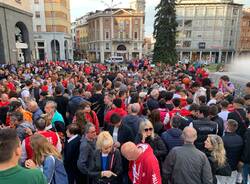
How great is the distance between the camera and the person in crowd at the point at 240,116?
551 centimetres

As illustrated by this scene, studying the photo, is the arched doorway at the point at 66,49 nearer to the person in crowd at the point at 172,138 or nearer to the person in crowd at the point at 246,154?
the person in crowd at the point at 172,138

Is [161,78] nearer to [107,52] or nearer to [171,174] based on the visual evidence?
[171,174]

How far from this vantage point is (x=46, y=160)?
10.7 ft

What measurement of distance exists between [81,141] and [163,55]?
86.0ft

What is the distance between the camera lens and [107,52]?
77188mm

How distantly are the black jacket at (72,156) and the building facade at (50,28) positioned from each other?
49.7 metres

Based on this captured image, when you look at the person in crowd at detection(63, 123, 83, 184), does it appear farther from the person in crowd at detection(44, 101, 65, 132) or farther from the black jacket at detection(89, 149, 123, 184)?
the person in crowd at detection(44, 101, 65, 132)

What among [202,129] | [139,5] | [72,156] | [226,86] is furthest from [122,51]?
[72,156]

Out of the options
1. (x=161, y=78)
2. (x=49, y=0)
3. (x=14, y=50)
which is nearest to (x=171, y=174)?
(x=161, y=78)

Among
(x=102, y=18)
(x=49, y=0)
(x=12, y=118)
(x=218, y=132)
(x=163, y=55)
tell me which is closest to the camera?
(x=12, y=118)

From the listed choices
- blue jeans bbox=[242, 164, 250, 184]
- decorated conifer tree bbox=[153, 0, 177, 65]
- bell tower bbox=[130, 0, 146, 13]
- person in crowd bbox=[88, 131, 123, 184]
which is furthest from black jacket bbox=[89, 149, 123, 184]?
bell tower bbox=[130, 0, 146, 13]

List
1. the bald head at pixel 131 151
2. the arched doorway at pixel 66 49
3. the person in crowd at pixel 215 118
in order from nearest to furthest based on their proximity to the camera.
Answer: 1. the bald head at pixel 131 151
2. the person in crowd at pixel 215 118
3. the arched doorway at pixel 66 49

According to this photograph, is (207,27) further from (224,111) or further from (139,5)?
(224,111)

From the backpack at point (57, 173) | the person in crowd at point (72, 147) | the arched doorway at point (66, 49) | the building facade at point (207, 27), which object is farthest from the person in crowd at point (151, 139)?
the building facade at point (207, 27)
